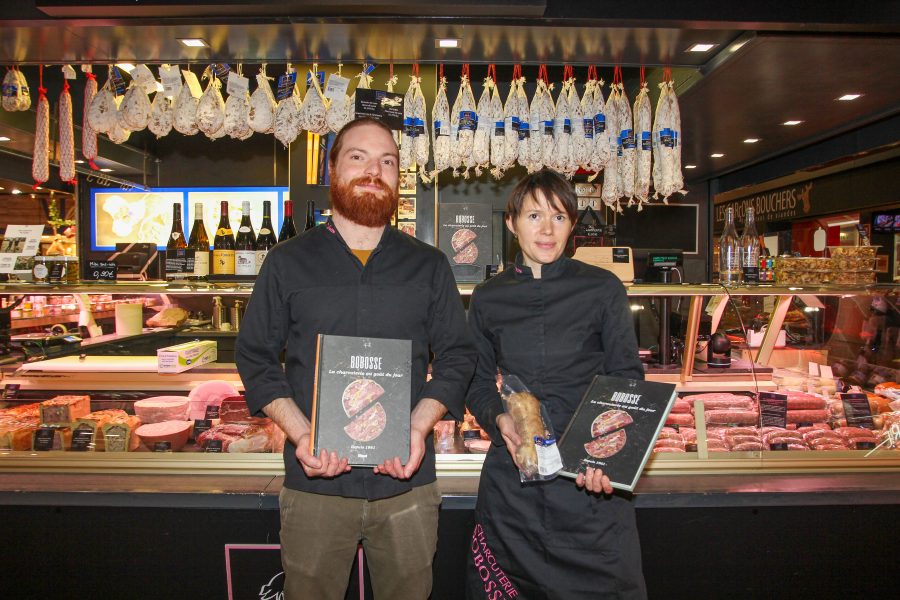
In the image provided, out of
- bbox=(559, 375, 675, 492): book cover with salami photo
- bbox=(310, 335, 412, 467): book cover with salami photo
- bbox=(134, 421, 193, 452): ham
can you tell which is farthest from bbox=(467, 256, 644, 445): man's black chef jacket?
bbox=(134, 421, 193, 452): ham

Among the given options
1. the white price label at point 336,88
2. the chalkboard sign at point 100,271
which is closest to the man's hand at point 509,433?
the white price label at point 336,88

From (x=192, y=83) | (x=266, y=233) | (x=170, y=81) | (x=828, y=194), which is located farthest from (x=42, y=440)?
(x=828, y=194)

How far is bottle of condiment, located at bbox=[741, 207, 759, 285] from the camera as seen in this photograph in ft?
8.46

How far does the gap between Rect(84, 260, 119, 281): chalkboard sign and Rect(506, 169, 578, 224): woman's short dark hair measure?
2.01 metres

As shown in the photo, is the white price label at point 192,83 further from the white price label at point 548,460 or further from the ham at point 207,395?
the white price label at point 548,460

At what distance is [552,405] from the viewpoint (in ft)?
5.74

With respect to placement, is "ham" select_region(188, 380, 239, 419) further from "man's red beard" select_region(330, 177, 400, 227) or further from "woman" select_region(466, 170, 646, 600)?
"woman" select_region(466, 170, 646, 600)

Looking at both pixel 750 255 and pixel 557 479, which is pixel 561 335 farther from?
pixel 750 255

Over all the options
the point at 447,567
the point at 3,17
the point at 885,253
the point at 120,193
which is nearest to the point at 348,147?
the point at 447,567

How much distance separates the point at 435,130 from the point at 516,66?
60cm

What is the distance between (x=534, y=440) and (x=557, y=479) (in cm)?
25

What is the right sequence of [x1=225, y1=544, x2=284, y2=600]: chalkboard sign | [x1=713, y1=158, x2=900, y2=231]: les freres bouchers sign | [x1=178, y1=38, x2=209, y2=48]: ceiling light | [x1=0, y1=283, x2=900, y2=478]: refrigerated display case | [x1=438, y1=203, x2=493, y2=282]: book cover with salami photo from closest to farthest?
[x1=225, y1=544, x2=284, y2=600]: chalkboard sign, [x1=0, y1=283, x2=900, y2=478]: refrigerated display case, [x1=438, y1=203, x2=493, y2=282]: book cover with salami photo, [x1=178, y1=38, x2=209, y2=48]: ceiling light, [x1=713, y1=158, x2=900, y2=231]: les freres bouchers sign

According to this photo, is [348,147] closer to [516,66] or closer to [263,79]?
[263,79]

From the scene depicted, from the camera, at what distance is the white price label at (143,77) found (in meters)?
2.96
